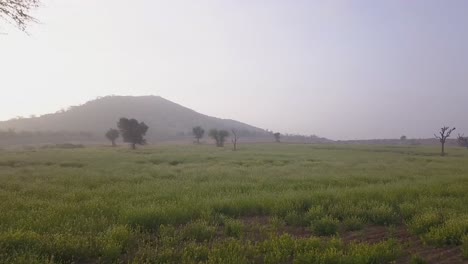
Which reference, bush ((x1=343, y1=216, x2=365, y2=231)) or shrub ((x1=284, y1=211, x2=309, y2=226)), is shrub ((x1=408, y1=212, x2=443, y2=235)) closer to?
bush ((x1=343, y1=216, x2=365, y2=231))

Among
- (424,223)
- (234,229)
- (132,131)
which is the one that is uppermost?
(132,131)

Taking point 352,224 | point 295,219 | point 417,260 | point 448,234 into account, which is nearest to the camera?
point 417,260

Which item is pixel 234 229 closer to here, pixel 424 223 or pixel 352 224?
pixel 352 224

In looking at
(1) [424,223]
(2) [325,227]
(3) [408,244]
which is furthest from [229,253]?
(1) [424,223]

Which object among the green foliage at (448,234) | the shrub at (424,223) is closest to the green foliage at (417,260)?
the green foliage at (448,234)

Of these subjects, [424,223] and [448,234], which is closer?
[448,234]

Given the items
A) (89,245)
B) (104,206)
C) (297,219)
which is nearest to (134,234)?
(89,245)

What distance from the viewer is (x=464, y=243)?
7207mm

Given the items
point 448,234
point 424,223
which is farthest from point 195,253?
point 424,223

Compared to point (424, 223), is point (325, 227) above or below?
below

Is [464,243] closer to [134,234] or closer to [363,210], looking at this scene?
[363,210]

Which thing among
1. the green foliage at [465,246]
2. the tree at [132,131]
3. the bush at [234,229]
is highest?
the tree at [132,131]

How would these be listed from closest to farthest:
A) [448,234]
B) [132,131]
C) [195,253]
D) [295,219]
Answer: [195,253]
[448,234]
[295,219]
[132,131]

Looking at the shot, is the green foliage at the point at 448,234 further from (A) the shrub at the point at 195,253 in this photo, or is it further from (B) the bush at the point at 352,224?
(A) the shrub at the point at 195,253
